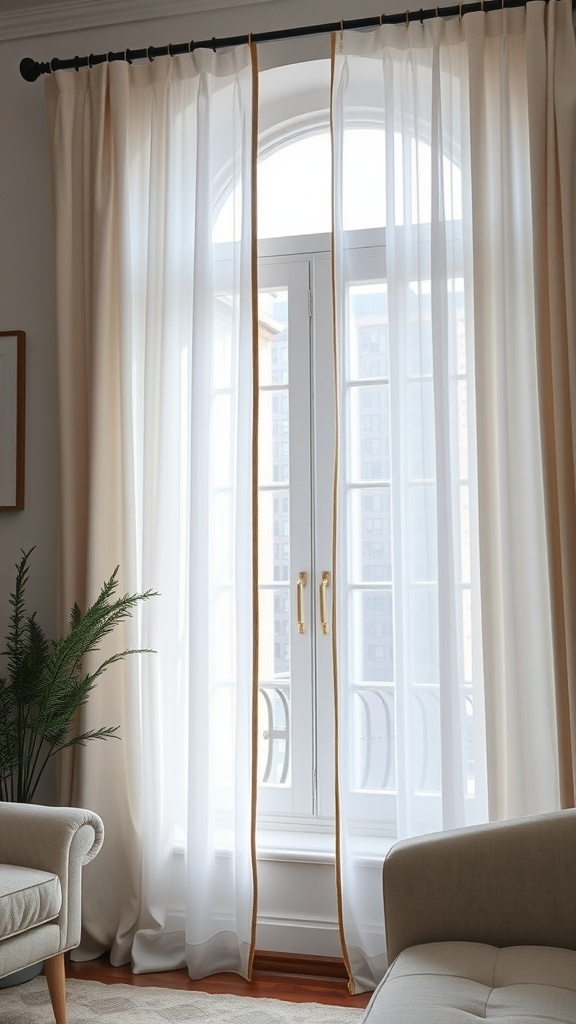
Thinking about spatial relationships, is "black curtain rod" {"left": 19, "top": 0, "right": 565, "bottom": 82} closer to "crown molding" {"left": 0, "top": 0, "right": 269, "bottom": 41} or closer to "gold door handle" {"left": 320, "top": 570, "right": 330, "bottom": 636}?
"crown molding" {"left": 0, "top": 0, "right": 269, "bottom": 41}

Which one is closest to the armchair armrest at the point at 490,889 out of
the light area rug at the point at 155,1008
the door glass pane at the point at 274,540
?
the light area rug at the point at 155,1008

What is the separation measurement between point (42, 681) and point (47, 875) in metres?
0.74

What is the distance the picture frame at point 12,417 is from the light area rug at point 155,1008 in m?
1.56

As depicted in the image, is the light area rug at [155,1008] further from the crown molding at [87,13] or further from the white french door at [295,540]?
the crown molding at [87,13]

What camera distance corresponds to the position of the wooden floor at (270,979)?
2.75 metres

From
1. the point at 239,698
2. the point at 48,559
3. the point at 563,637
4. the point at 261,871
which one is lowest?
the point at 261,871

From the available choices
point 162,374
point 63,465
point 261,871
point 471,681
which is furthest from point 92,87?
point 261,871

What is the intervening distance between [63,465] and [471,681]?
4.89 ft

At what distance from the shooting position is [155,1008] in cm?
262

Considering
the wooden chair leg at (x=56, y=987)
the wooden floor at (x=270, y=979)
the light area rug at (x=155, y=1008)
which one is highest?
the wooden chair leg at (x=56, y=987)

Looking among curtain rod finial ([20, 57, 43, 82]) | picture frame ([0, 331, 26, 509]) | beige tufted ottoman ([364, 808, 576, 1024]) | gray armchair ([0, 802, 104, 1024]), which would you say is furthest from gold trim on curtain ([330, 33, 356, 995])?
picture frame ([0, 331, 26, 509])

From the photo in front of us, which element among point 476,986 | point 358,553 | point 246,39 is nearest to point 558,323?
point 358,553

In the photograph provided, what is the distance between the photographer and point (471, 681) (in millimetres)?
2795

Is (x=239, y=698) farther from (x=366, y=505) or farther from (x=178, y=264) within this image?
(x=178, y=264)
